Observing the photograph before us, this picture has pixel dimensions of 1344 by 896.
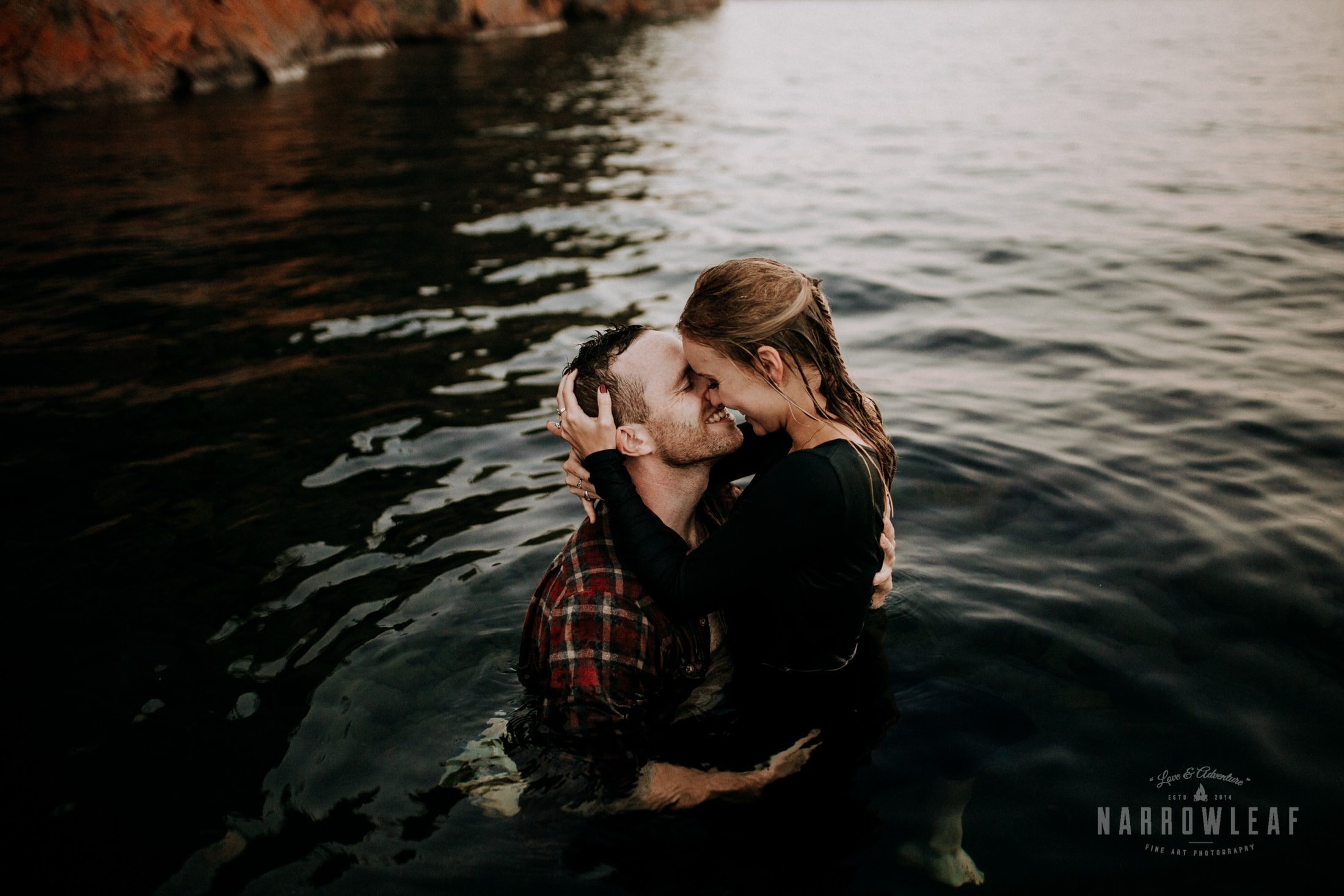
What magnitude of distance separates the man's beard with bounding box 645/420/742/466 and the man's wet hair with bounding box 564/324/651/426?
9 centimetres

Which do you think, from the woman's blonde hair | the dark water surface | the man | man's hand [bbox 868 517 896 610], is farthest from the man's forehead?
the dark water surface

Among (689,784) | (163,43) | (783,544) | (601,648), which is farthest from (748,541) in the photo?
(163,43)

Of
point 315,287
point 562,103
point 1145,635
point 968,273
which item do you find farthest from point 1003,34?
point 1145,635

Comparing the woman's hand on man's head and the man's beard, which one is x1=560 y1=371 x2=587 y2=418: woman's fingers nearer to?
the woman's hand on man's head

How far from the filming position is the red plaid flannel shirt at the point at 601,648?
3242mm

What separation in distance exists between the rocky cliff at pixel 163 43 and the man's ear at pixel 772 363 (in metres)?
23.5

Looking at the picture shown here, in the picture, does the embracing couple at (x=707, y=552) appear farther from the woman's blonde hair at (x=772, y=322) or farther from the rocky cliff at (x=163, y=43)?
the rocky cliff at (x=163, y=43)

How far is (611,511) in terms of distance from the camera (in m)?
3.21

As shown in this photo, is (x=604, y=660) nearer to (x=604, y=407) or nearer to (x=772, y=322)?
(x=604, y=407)

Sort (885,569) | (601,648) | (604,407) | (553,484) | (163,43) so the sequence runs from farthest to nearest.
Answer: (163,43)
(553,484)
(885,569)
(604,407)
(601,648)

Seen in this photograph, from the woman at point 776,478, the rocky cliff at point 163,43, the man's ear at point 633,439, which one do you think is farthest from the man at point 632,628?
the rocky cliff at point 163,43

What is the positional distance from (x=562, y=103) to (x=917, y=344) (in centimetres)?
1764

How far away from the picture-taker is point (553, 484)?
5.91 m

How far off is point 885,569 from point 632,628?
46.4 inches
